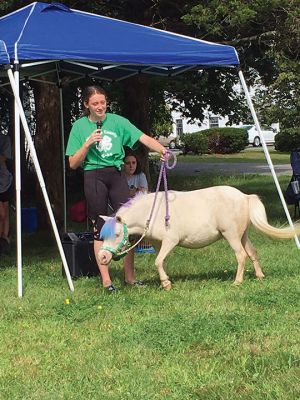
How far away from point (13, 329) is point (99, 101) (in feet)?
7.45

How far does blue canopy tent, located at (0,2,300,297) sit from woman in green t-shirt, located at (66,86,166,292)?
16.2 inches

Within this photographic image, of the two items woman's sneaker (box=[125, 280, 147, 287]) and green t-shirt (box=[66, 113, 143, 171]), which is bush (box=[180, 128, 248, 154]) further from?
green t-shirt (box=[66, 113, 143, 171])

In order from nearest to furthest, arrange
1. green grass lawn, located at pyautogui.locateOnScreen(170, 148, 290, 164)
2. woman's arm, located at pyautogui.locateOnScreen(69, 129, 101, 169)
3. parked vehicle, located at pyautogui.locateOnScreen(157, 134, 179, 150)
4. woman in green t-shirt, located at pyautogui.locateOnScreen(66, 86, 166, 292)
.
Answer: woman's arm, located at pyautogui.locateOnScreen(69, 129, 101, 169), woman in green t-shirt, located at pyautogui.locateOnScreen(66, 86, 166, 292), green grass lawn, located at pyautogui.locateOnScreen(170, 148, 290, 164), parked vehicle, located at pyautogui.locateOnScreen(157, 134, 179, 150)

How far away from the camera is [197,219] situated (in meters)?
6.12

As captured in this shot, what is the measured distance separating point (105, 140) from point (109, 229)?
0.89 m

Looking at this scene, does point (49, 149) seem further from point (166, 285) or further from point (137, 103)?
point (166, 285)

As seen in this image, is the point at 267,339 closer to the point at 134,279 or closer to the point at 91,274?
the point at 134,279

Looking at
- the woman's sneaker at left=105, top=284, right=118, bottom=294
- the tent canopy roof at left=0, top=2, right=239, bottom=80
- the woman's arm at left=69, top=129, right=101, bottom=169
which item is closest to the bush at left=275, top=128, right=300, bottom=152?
the tent canopy roof at left=0, top=2, right=239, bottom=80

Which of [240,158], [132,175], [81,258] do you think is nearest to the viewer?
[81,258]

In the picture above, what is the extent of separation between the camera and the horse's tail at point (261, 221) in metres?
6.14

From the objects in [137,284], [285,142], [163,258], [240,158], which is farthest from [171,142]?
[163,258]

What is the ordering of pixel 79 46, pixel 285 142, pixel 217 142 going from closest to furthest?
1. pixel 79 46
2. pixel 285 142
3. pixel 217 142

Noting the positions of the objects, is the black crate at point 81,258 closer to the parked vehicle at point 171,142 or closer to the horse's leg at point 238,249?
the horse's leg at point 238,249

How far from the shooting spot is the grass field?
3.74 metres
